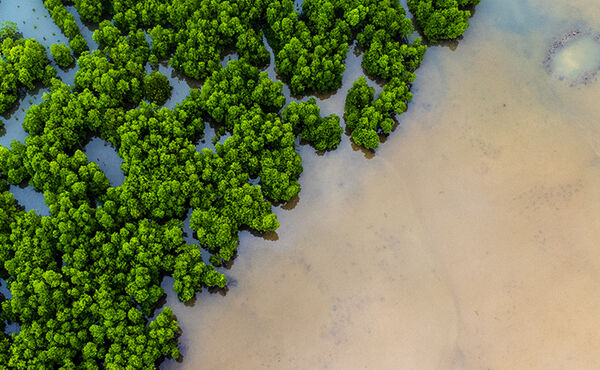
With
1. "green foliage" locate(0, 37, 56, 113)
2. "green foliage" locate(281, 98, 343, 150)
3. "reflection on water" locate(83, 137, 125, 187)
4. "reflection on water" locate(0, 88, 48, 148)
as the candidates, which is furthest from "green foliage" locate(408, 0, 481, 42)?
"reflection on water" locate(0, 88, 48, 148)

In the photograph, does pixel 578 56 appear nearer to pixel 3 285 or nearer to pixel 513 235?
pixel 513 235

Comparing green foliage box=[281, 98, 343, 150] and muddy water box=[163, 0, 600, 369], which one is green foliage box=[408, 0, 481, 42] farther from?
green foliage box=[281, 98, 343, 150]

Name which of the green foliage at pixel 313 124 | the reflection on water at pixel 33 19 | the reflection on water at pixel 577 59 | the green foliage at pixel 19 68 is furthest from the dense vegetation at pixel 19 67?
the reflection on water at pixel 577 59

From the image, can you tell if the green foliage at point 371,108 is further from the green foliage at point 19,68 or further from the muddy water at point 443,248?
the green foliage at point 19,68

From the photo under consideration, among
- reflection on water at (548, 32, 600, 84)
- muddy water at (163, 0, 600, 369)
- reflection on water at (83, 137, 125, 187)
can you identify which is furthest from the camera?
reflection on water at (548, 32, 600, 84)

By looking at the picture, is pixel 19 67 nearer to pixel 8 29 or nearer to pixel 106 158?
pixel 8 29

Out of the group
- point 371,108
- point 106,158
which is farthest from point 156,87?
point 371,108
